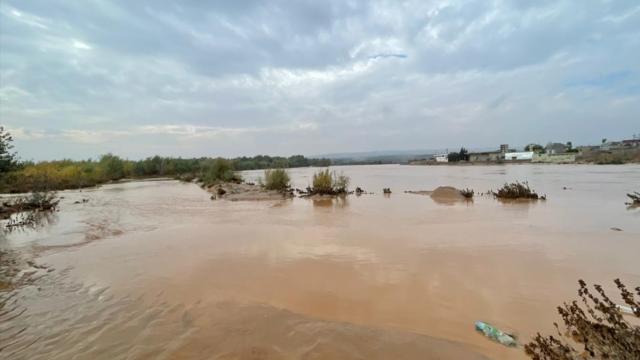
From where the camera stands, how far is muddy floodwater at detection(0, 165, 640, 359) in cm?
312

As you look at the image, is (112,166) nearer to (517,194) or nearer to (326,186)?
(326,186)

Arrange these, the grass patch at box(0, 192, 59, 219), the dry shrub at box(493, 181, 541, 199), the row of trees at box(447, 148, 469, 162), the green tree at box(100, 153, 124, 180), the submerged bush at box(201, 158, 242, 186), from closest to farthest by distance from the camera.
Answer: the dry shrub at box(493, 181, 541, 199), the grass patch at box(0, 192, 59, 219), the submerged bush at box(201, 158, 242, 186), the green tree at box(100, 153, 124, 180), the row of trees at box(447, 148, 469, 162)

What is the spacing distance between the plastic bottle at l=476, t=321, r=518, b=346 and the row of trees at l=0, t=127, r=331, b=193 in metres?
14.1

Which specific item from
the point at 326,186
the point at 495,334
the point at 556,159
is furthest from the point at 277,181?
the point at 556,159

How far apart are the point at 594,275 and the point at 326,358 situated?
4355mm

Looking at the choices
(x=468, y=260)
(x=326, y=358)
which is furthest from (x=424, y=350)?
(x=468, y=260)

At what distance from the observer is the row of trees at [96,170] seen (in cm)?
2023

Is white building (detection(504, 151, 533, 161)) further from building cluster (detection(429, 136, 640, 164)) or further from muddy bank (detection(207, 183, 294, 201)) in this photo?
muddy bank (detection(207, 183, 294, 201))

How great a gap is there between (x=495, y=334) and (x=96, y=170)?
4655 cm

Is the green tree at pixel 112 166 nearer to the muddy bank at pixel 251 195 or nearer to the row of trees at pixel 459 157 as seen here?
the muddy bank at pixel 251 195

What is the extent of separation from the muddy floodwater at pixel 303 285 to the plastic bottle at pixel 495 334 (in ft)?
0.24

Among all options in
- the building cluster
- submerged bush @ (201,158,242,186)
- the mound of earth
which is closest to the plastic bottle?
the mound of earth

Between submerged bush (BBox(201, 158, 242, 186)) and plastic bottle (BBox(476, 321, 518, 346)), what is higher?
submerged bush (BBox(201, 158, 242, 186))

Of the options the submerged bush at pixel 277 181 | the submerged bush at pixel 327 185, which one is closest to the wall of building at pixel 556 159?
the submerged bush at pixel 327 185
